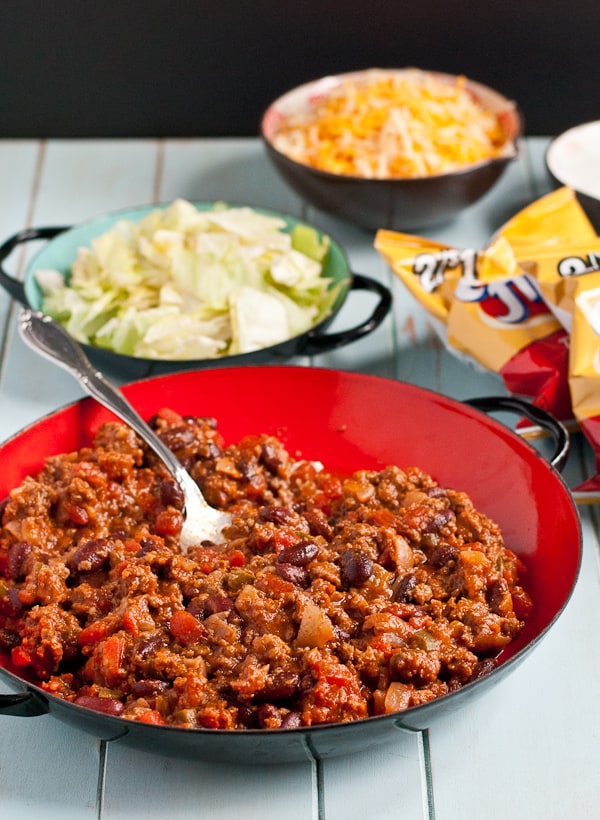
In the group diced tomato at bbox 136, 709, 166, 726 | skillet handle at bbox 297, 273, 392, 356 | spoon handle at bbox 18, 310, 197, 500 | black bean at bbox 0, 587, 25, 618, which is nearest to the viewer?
diced tomato at bbox 136, 709, 166, 726

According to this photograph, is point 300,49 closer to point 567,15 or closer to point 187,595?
point 567,15

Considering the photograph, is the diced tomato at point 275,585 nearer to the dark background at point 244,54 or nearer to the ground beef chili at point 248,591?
the ground beef chili at point 248,591

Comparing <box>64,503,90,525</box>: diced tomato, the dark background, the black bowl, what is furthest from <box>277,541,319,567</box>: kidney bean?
the dark background

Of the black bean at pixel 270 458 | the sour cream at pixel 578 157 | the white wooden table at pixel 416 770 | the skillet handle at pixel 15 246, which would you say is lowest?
the white wooden table at pixel 416 770

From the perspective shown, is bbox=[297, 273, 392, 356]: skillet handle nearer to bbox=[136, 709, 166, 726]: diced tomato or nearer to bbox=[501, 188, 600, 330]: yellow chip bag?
bbox=[501, 188, 600, 330]: yellow chip bag

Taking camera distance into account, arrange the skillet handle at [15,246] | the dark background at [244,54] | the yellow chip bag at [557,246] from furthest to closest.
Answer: the dark background at [244,54] < the skillet handle at [15,246] < the yellow chip bag at [557,246]

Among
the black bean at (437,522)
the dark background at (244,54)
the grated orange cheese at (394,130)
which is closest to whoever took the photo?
the black bean at (437,522)

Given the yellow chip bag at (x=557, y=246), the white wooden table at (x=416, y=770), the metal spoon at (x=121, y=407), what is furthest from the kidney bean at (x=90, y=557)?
the yellow chip bag at (x=557, y=246)

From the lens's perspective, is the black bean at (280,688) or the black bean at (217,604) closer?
the black bean at (280,688)
